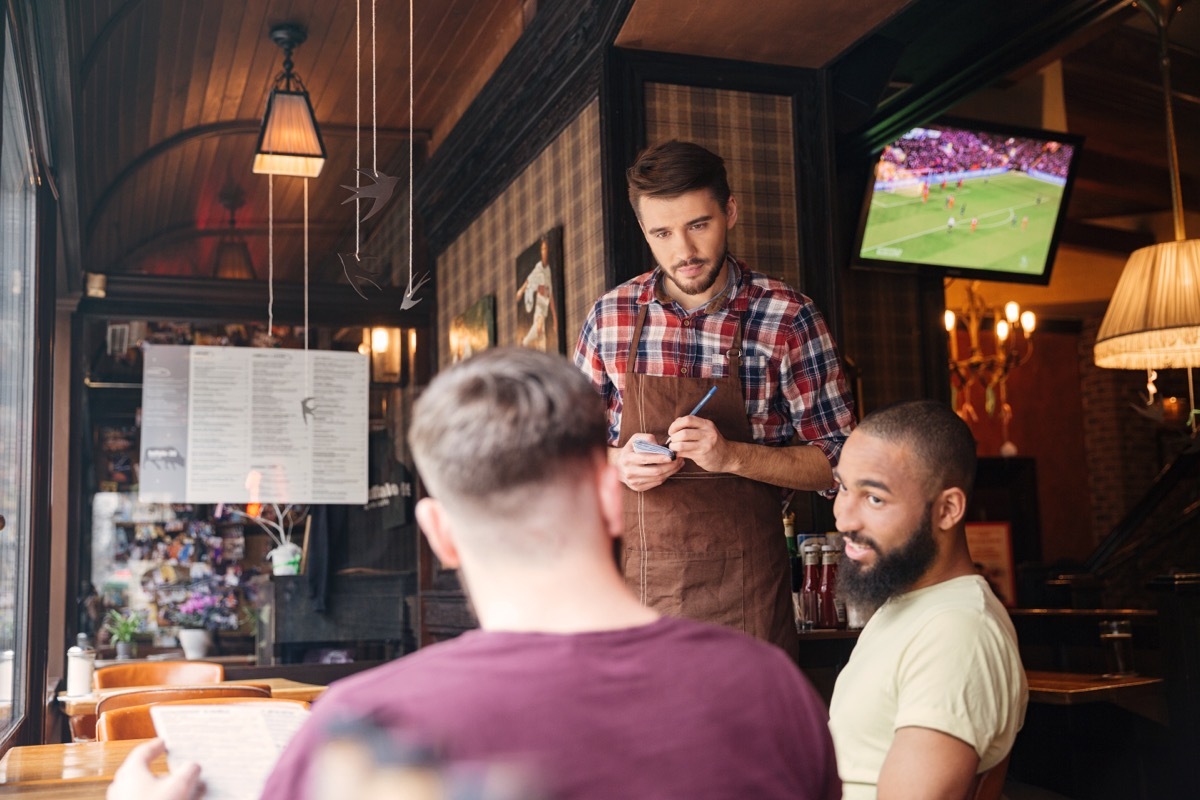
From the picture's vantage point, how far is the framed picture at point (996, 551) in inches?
330

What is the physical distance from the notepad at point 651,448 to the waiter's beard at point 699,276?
0.41 m

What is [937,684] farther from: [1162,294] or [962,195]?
[962,195]

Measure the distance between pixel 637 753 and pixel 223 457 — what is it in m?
6.12

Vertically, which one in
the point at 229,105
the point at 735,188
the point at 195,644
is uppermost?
the point at 229,105

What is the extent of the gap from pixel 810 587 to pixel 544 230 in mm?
2218

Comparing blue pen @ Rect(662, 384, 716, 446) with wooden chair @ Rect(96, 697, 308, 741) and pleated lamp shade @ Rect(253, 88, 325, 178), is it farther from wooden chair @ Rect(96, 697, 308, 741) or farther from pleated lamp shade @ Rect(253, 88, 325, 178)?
pleated lamp shade @ Rect(253, 88, 325, 178)

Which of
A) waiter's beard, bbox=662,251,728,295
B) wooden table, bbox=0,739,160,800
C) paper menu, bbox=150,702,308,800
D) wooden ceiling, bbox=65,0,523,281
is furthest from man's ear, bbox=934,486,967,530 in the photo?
wooden ceiling, bbox=65,0,523,281

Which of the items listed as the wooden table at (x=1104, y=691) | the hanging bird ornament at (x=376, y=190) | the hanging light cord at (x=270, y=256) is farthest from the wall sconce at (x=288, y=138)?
the wooden table at (x=1104, y=691)

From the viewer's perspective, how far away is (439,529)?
109 centimetres

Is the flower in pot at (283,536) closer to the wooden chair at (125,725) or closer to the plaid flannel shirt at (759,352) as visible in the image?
the wooden chair at (125,725)

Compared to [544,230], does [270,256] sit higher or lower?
higher

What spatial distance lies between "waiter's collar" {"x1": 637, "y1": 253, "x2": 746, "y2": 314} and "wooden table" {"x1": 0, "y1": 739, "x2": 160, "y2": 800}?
1496 mm

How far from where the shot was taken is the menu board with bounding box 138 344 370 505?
6.67 metres

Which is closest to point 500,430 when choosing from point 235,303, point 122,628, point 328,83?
point 328,83
